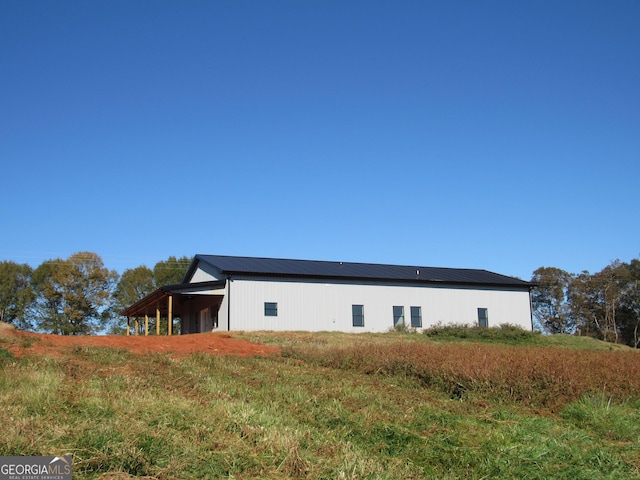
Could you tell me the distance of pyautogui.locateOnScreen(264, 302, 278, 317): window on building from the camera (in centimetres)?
3117

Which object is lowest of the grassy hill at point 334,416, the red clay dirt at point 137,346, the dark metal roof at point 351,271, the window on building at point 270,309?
the grassy hill at point 334,416

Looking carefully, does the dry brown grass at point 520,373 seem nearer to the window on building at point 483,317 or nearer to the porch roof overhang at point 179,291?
the porch roof overhang at point 179,291

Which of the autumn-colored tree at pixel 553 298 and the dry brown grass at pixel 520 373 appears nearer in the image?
the dry brown grass at pixel 520 373

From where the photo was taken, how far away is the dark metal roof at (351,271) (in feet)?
105

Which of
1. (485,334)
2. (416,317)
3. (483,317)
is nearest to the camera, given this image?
(485,334)

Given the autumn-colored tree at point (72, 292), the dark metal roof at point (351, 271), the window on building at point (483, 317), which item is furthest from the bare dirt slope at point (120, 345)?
the autumn-colored tree at point (72, 292)

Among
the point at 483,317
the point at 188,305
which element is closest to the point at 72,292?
the point at 188,305

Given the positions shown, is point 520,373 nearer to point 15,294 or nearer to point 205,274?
point 205,274

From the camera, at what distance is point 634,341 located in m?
56.1

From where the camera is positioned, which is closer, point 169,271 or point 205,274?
point 205,274

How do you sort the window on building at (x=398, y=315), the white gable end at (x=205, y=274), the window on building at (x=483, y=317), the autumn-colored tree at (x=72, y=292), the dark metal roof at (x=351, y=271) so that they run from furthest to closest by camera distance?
1. the autumn-colored tree at (x=72, y=292)
2. the window on building at (x=483, y=317)
3. the window on building at (x=398, y=315)
4. the white gable end at (x=205, y=274)
5. the dark metal roof at (x=351, y=271)

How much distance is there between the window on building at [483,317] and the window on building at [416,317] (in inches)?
159

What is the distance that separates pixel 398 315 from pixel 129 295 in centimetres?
3396

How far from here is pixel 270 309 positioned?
3131 centimetres
